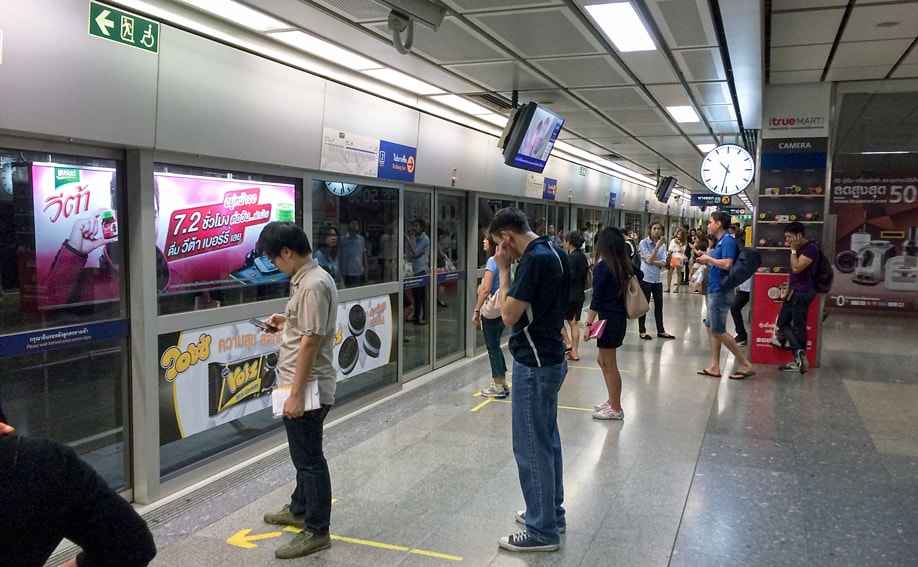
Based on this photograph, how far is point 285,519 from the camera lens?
357 cm

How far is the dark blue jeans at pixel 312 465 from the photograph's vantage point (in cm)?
321

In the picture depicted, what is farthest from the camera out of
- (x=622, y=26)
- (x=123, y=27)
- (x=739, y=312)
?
(x=739, y=312)

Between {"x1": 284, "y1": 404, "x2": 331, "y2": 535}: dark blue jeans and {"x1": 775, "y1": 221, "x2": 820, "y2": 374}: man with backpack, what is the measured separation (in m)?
5.72

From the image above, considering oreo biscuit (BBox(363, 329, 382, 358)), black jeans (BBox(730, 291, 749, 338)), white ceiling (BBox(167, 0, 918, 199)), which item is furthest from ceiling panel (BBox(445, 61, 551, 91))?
black jeans (BBox(730, 291, 749, 338))

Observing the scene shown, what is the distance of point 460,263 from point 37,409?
214 inches

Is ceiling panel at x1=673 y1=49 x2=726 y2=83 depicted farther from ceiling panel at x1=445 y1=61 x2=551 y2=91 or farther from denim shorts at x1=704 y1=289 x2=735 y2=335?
denim shorts at x1=704 y1=289 x2=735 y2=335

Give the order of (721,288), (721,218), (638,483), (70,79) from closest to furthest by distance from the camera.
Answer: (70,79) < (638,483) < (721,288) < (721,218)

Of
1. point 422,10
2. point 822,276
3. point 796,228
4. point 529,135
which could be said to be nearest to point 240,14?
point 422,10

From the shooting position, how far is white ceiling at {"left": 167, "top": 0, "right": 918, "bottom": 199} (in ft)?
14.0

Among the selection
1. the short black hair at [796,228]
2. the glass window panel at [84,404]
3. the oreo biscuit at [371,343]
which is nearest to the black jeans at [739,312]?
the short black hair at [796,228]

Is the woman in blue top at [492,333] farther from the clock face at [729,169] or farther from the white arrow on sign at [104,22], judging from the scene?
the clock face at [729,169]

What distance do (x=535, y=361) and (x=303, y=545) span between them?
4.73 ft

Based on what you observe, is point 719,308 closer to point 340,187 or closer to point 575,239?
point 575,239

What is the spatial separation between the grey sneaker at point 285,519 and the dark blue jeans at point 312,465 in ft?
0.95
